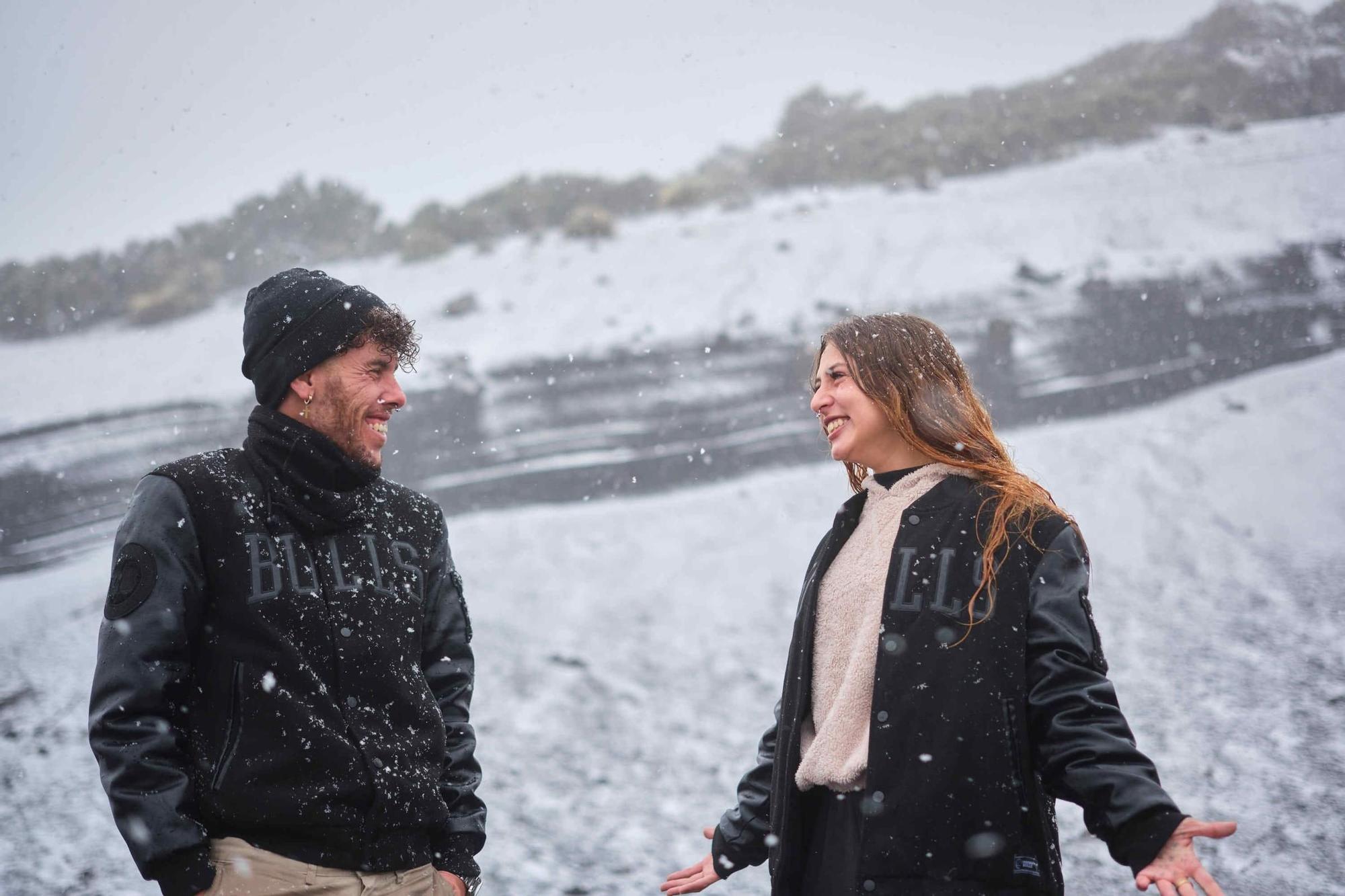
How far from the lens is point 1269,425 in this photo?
5.30 meters

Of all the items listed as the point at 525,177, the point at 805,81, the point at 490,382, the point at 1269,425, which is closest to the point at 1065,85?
the point at 805,81

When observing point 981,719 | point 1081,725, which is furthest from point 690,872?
point 1081,725

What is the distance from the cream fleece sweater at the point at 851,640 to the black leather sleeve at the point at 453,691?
67cm

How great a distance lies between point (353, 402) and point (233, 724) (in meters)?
0.63

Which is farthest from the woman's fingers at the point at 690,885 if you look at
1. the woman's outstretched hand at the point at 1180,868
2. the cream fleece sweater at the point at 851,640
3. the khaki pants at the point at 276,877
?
the woman's outstretched hand at the point at 1180,868

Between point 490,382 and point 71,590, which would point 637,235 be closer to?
point 490,382

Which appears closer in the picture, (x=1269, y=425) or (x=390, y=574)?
(x=390, y=574)

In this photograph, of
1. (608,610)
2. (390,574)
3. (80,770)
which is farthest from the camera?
(608,610)

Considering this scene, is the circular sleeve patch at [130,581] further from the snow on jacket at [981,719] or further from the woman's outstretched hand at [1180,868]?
the woman's outstretched hand at [1180,868]

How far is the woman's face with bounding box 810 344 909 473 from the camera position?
5.99 ft

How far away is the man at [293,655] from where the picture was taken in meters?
1.48

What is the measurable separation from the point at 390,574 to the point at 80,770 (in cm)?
295

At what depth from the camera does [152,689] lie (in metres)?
1.48

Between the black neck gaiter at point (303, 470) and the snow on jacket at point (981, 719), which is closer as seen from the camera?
the snow on jacket at point (981, 719)
